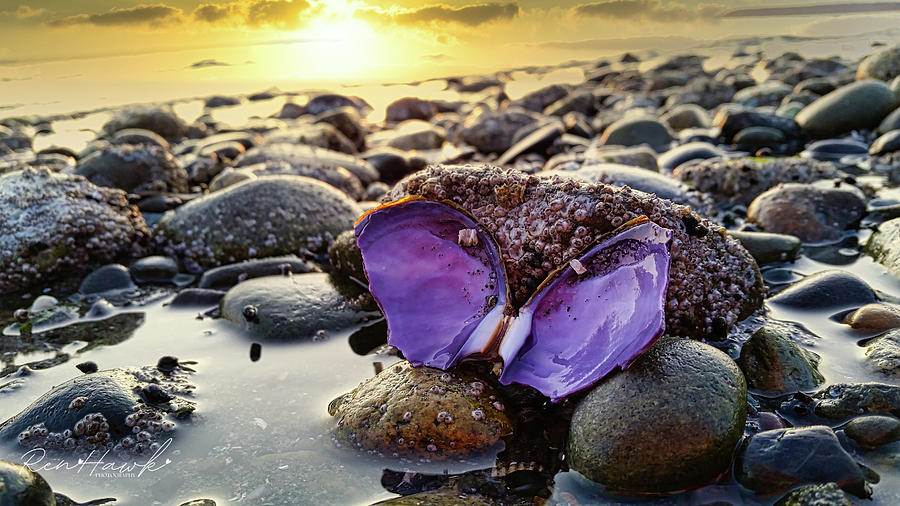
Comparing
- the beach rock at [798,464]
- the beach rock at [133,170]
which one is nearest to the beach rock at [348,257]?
the beach rock at [798,464]

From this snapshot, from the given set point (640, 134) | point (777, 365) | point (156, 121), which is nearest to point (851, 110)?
point (640, 134)

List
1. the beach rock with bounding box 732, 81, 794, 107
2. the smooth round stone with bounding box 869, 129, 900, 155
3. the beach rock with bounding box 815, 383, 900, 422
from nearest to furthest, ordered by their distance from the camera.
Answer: the beach rock with bounding box 815, 383, 900, 422 → the smooth round stone with bounding box 869, 129, 900, 155 → the beach rock with bounding box 732, 81, 794, 107

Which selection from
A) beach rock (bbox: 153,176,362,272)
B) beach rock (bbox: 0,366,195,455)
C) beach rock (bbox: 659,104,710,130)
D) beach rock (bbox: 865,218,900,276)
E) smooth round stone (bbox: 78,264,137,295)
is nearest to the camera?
beach rock (bbox: 0,366,195,455)

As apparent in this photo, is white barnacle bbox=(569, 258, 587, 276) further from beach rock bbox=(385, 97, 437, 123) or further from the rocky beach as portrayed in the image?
beach rock bbox=(385, 97, 437, 123)

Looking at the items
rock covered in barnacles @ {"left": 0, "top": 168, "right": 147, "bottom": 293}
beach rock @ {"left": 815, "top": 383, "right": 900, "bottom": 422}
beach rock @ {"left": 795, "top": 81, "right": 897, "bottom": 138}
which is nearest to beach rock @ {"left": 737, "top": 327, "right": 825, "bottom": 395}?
beach rock @ {"left": 815, "top": 383, "right": 900, "bottom": 422}

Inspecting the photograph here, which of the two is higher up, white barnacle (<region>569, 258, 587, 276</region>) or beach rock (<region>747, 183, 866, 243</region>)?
white barnacle (<region>569, 258, 587, 276</region>)

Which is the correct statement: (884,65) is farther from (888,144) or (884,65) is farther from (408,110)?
(408,110)

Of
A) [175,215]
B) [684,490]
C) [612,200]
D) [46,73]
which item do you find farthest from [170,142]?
[684,490]
